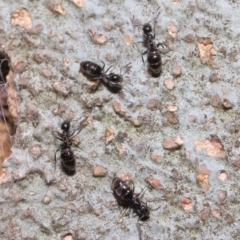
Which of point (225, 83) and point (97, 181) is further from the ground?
point (225, 83)

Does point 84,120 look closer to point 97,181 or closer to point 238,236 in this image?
point 97,181

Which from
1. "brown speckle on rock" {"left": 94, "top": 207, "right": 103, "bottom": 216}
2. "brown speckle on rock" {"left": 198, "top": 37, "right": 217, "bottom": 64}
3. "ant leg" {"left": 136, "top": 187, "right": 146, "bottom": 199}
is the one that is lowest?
"brown speckle on rock" {"left": 94, "top": 207, "right": 103, "bottom": 216}

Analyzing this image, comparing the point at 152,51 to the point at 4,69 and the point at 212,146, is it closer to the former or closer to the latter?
the point at 212,146

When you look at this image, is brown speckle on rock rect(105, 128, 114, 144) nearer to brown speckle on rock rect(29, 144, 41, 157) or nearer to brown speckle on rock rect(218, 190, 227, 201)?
brown speckle on rock rect(29, 144, 41, 157)

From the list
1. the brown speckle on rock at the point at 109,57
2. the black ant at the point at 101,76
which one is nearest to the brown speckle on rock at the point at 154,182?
the black ant at the point at 101,76

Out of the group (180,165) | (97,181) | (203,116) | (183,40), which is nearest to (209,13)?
(183,40)

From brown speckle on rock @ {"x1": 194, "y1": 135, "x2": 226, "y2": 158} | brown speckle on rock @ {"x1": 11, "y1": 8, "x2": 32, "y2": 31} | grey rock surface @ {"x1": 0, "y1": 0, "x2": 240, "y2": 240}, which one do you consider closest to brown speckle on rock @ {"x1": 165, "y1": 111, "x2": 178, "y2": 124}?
grey rock surface @ {"x1": 0, "y1": 0, "x2": 240, "y2": 240}

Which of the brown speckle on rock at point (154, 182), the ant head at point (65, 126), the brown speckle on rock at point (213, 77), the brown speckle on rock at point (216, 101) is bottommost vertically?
the brown speckle on rock at point (154, 182)

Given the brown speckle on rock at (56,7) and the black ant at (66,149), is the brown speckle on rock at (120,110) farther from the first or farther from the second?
the brown speckle on rock at (56,7)
